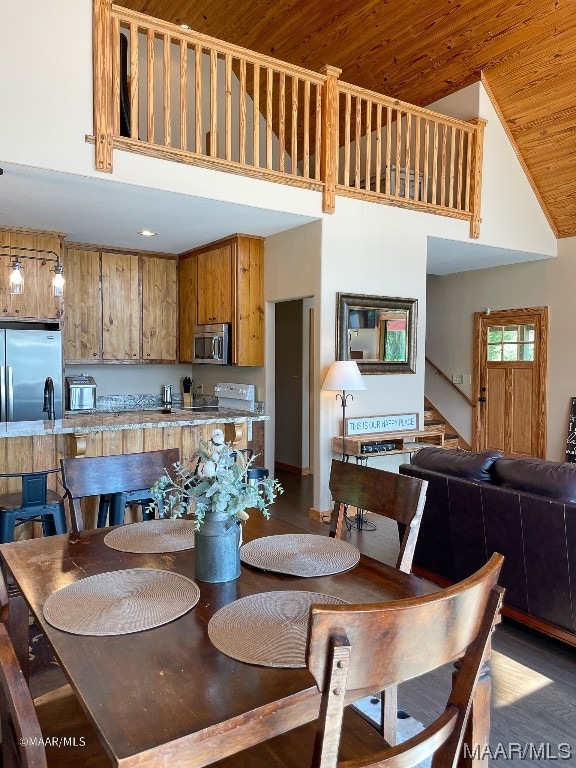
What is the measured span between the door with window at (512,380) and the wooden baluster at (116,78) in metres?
5.12

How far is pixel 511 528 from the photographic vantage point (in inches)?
110

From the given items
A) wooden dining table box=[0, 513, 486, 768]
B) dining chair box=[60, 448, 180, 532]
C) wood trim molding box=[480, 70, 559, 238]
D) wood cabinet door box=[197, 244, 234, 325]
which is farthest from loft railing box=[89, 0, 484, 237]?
wooden dining table box=[0, 513, 486, 768]

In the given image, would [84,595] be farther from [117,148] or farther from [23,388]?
[23,388]

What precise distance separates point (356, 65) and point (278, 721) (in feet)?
21.9

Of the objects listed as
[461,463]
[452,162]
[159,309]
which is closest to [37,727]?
[461,463]

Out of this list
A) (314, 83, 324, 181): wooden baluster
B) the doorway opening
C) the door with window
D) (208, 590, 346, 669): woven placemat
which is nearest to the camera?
(208, 590, 346, 669): woven placemat

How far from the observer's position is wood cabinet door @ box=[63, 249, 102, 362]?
5938 millimetres

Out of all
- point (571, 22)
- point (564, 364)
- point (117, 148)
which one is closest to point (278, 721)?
point (117, 148)

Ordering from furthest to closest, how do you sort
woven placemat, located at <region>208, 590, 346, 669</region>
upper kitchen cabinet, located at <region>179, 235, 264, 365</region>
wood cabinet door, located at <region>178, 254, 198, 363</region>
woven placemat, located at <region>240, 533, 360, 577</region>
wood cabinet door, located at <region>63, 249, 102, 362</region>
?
wood cabinet door, located at <region>178, 254, 198, 363</region>
wood cabinet door, located at <region>63, 249, 102, 362</region>
upper kitchen cabinet, located at <region>179, 235, 264, 365</region>
woven placemat, located at <region>240, 533, 360, 577</region>
woven placemat, located at <region>208, 590, 346, 669</region>

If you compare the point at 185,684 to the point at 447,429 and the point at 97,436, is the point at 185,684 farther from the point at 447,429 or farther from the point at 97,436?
the point at 447,429

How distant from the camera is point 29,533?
11.6 ft

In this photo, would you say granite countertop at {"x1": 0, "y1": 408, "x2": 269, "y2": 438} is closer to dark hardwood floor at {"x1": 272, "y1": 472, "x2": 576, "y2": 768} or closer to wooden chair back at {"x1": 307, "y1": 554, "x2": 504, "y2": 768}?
dark hardwood floor at {"x1": 272, "y1": 472, "x2": 576, "y2": 768}

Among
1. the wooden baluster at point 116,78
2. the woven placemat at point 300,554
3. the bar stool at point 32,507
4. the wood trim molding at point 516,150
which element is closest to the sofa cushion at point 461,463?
the woven placemat at point 300,554

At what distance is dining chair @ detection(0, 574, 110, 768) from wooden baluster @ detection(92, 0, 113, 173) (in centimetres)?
306
